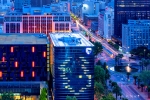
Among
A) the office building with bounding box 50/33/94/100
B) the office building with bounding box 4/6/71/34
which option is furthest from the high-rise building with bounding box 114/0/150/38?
the office building with bounding box 50/33/94/100

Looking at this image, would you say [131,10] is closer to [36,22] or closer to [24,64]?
[36,22]

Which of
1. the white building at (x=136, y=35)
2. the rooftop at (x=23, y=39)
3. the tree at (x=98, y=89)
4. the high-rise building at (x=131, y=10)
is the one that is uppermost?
the high-rise building at (x=131, y=10)

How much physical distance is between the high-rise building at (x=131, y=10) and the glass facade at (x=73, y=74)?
4953 cm

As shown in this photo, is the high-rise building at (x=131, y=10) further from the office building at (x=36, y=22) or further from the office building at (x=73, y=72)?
the office building at (x=73, y=72)

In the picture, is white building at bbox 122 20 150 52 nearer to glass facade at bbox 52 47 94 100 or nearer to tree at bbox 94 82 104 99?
tree at bbox 94 82 104 99

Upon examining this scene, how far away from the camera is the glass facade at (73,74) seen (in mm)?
46000

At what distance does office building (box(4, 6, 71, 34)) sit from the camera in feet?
252

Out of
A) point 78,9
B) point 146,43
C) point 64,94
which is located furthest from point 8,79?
point 78,9

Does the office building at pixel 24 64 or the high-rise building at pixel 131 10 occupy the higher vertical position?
the high-rise building at pixel 131 10

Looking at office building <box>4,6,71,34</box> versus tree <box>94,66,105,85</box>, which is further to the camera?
office building <box>4,6,71,34</box>

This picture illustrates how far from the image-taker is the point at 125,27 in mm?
83688

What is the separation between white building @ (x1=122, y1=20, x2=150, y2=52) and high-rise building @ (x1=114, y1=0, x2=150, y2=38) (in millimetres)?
11777

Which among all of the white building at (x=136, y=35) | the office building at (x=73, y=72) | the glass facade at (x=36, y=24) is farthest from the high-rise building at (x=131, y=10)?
the office building at (x=73, y=72)

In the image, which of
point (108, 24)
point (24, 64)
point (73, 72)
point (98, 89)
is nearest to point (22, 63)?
point (24, 64)
